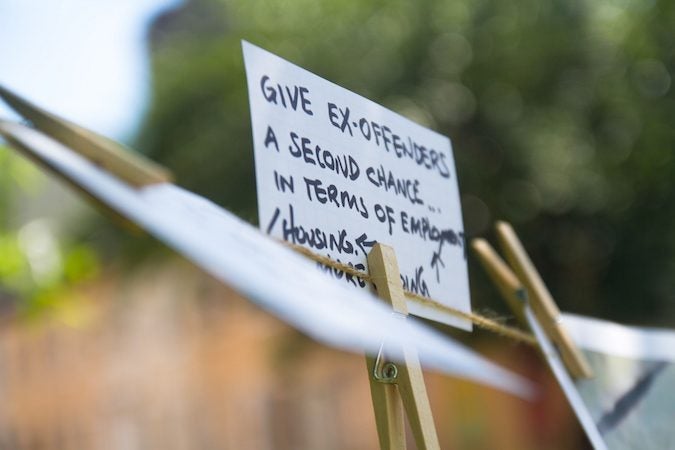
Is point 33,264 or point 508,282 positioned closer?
point 508,282

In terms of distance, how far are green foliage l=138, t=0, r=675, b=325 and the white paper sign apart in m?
3.62

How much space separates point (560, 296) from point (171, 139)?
245 cm

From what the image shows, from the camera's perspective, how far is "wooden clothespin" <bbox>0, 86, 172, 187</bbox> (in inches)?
39.8

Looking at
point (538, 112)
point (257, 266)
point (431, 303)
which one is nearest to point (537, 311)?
point (431, 303)

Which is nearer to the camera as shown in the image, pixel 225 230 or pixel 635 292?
pixel 225 230

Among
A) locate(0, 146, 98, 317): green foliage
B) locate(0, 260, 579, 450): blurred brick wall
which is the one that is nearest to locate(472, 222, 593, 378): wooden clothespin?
locate(0, 146, 98, 317): green foliage

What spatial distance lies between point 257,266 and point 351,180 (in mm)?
319

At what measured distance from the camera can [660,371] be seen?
1.78 meters

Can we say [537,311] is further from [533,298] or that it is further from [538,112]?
[538,112]

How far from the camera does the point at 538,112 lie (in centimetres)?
524

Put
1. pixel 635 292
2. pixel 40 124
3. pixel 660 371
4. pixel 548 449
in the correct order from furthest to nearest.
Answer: pixel 548 449 < pixel 635 292 < pixel 660 371 < pixel 40 124

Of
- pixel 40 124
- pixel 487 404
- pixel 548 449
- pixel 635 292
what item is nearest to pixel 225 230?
pixel 40 124

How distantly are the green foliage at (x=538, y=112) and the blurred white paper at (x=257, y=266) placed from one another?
4.00 m

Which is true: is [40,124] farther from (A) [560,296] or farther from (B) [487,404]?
(B) [487,404]
